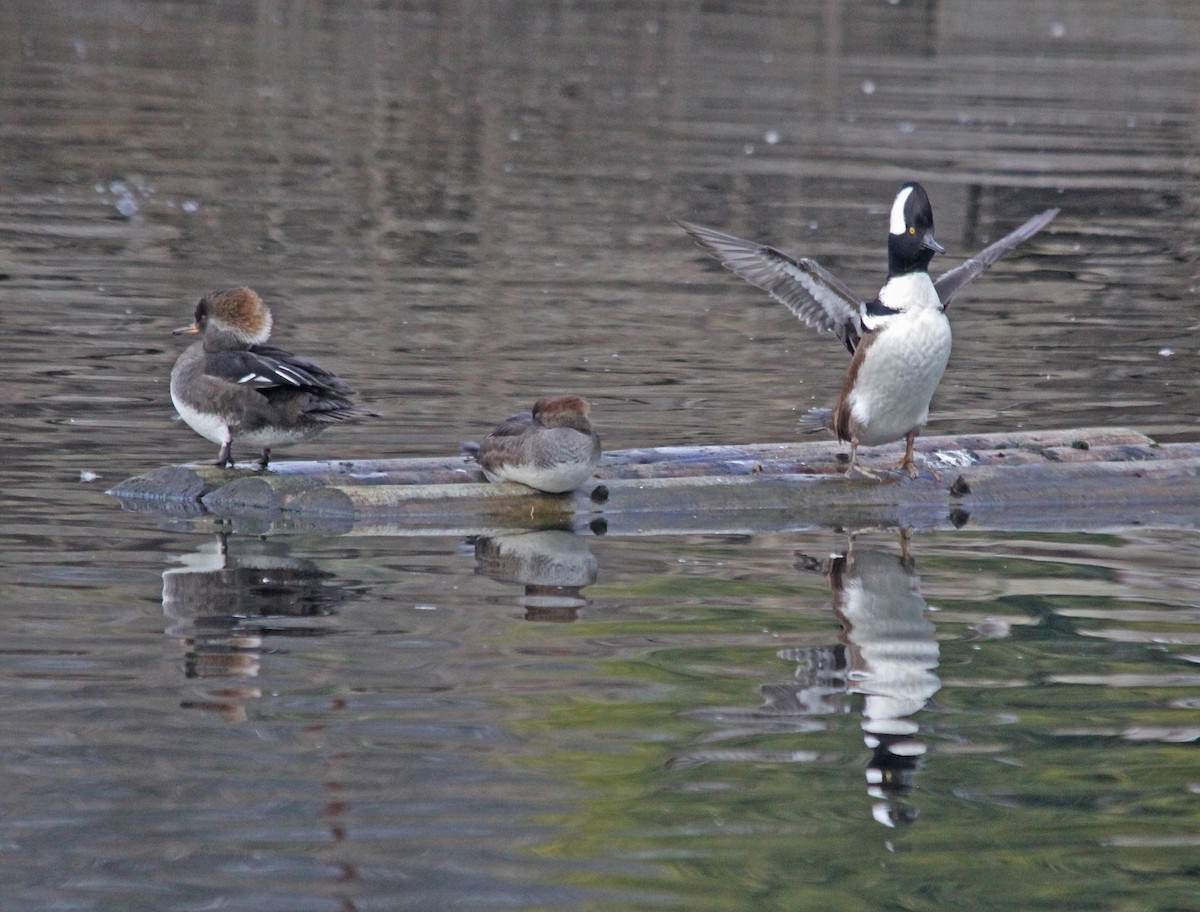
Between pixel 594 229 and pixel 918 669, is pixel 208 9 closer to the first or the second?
pixel 594 229

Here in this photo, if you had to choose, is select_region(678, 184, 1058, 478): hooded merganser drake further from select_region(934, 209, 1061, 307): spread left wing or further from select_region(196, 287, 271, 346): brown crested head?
select_region(196, 287, 271, 346): brown crested head

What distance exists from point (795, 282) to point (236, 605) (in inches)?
136

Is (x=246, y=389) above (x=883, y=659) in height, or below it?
above

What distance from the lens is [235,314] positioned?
28.7ft

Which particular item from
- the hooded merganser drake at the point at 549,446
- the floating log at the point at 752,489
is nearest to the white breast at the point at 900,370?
the floating log at the point at 752,489

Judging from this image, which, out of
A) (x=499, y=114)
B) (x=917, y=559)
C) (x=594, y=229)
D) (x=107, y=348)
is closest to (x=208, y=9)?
(x=499, y=114)

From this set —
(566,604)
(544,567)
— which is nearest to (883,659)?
(566,604)

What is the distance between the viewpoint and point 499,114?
88.1ft

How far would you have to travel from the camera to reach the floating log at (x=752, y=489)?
27.7ft

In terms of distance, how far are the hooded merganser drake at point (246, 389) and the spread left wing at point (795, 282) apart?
6.21 feet

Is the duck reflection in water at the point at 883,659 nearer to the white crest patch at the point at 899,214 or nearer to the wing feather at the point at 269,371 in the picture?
the white crest patch at the point at 899,214

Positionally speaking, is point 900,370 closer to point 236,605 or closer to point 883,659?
point 883,659

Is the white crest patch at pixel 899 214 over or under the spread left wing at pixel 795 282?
over

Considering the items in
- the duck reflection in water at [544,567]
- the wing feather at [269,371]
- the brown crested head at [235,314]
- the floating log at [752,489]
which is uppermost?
the brown crested head at [235,314]
